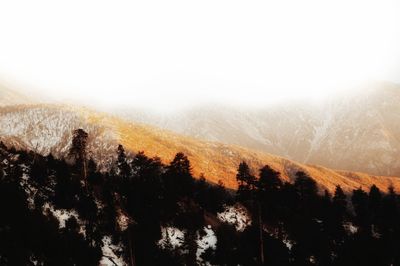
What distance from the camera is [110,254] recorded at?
198ft

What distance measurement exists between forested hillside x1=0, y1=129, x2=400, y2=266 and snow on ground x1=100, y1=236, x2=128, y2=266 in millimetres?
144

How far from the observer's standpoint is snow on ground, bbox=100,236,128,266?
58.5 m

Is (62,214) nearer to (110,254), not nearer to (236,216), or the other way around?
(110,254)

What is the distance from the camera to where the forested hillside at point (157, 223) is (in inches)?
2210

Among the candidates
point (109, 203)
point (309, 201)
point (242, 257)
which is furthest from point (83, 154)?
point (309, 201)

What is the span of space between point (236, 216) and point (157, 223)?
22403 mm

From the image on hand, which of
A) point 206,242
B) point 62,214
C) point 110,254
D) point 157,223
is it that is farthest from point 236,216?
point 62,214

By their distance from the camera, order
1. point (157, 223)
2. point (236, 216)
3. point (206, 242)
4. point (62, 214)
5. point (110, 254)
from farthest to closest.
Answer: point (236, 216), point (206, 242), point (157, 223), point (62, 214), point (110, 254)

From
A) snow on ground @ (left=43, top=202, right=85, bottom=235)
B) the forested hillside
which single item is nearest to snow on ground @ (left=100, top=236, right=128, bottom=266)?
the forested hillside

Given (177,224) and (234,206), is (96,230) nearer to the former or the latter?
(177,224)

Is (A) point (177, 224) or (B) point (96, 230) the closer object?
(B) point (96, 230)

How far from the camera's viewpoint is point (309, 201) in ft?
319

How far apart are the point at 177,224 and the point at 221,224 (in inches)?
424

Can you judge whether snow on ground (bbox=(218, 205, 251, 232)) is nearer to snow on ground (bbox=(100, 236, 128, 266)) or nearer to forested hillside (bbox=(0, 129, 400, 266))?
forested hillside (bbox=(0, 129, 400, 266))
